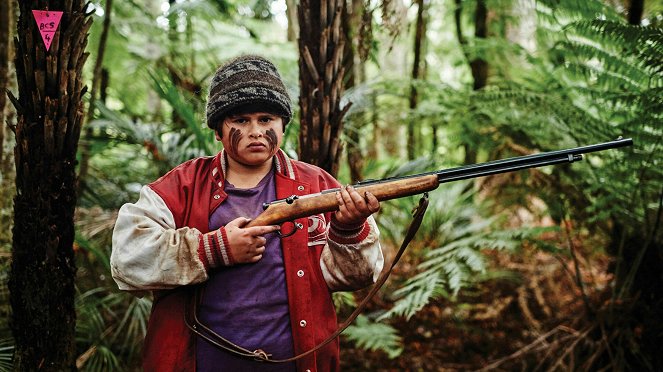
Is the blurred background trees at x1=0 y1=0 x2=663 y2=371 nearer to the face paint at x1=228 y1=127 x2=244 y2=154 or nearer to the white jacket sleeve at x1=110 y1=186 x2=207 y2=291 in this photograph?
the face paint at x1=228 y1=127 x2=244 y2=154

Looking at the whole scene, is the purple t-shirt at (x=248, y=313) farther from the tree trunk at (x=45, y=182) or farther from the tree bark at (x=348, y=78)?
the tree bark at (x=348, y=78)

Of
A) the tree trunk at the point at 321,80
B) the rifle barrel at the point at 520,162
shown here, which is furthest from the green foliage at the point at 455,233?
the rifle barrel at the point at 520,162

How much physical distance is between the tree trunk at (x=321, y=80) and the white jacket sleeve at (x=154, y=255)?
1.30 metres

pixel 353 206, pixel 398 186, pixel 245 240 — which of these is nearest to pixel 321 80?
pixel 398 186

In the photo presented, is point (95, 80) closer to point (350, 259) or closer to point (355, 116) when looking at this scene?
point (355, 116)

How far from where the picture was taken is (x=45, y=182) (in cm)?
243

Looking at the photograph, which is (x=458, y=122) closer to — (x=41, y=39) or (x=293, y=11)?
(x=293, y=11)

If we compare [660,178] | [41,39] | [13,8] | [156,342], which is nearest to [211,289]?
[156,342]

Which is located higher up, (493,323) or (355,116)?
(355,116)

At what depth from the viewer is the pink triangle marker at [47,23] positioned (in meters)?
2.34

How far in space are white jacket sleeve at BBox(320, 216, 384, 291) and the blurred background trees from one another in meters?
1.21

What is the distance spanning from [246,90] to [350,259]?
0.78m

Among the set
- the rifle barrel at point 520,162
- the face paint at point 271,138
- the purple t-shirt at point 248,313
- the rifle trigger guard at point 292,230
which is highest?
the face paint at point 271,138

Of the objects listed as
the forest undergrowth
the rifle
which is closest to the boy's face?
the rifle
